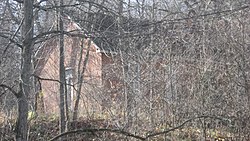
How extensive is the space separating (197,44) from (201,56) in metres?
0.43

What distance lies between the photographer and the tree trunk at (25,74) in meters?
4.45

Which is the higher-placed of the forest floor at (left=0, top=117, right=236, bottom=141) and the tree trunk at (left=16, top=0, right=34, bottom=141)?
the tree trunk at (left=16, top=0, right=34, bottom=141)

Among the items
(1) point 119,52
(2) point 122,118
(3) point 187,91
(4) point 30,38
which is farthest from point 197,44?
(4) point 30,38

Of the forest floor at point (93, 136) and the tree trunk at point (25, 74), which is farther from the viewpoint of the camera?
the forest floor at point (93, 136)

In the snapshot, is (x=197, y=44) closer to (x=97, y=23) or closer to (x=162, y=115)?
(x=162, y=115)

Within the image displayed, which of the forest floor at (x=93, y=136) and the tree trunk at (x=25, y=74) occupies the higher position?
the tree trunk at (x=25, y=74)

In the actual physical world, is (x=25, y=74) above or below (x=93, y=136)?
above

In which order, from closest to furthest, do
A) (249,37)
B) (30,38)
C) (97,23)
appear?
(30,38) → (97,23) → (249,37)

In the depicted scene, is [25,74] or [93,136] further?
[93,136]

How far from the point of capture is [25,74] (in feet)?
14.9

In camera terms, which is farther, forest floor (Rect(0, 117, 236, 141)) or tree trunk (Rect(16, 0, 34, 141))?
forest floor (Rect(0, 117, 236, 141))

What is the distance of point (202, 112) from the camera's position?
10461 millimetres

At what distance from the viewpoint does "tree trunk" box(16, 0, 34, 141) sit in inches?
175

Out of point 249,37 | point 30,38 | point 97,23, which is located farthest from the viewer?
point 249,37
